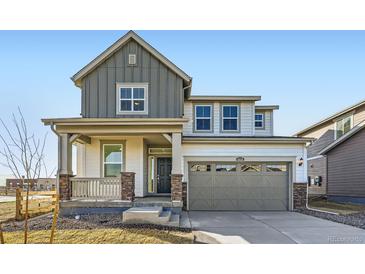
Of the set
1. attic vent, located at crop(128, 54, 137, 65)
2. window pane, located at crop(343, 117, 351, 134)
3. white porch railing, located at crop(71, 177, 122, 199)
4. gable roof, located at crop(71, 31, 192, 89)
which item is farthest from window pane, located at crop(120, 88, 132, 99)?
window pane, located at crop(343, 117, 351, 134)

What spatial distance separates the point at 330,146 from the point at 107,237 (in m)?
16.0

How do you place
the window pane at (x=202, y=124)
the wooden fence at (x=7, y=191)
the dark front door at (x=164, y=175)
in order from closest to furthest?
the dark front door at (x=164, y=175), the window pane at (x=202, y=124), the wooden fence at (x=7, y=191)

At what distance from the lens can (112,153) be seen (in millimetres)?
15008

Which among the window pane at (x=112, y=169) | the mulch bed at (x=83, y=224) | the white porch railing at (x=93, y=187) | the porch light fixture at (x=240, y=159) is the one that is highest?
the porch light fixture at (x=240, y=159)

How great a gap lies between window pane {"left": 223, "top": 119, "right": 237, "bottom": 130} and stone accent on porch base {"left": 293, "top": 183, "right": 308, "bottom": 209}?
4.48 metres

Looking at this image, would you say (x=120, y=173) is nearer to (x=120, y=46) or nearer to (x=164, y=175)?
(x=164, y=175)

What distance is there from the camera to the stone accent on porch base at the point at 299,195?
48.9 feet

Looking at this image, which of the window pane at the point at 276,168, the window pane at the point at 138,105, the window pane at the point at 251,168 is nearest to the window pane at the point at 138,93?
the window pane at the point at 138,105

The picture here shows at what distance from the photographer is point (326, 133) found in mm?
23438

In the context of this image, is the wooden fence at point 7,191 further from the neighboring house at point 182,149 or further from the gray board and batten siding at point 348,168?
the gray board and batten siding at point 348,168

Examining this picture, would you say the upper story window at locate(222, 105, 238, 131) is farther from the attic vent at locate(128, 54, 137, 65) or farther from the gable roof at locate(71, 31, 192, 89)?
the attic vent at locate(128, 54, 137, 65)

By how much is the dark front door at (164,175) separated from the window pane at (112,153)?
7.35ft
